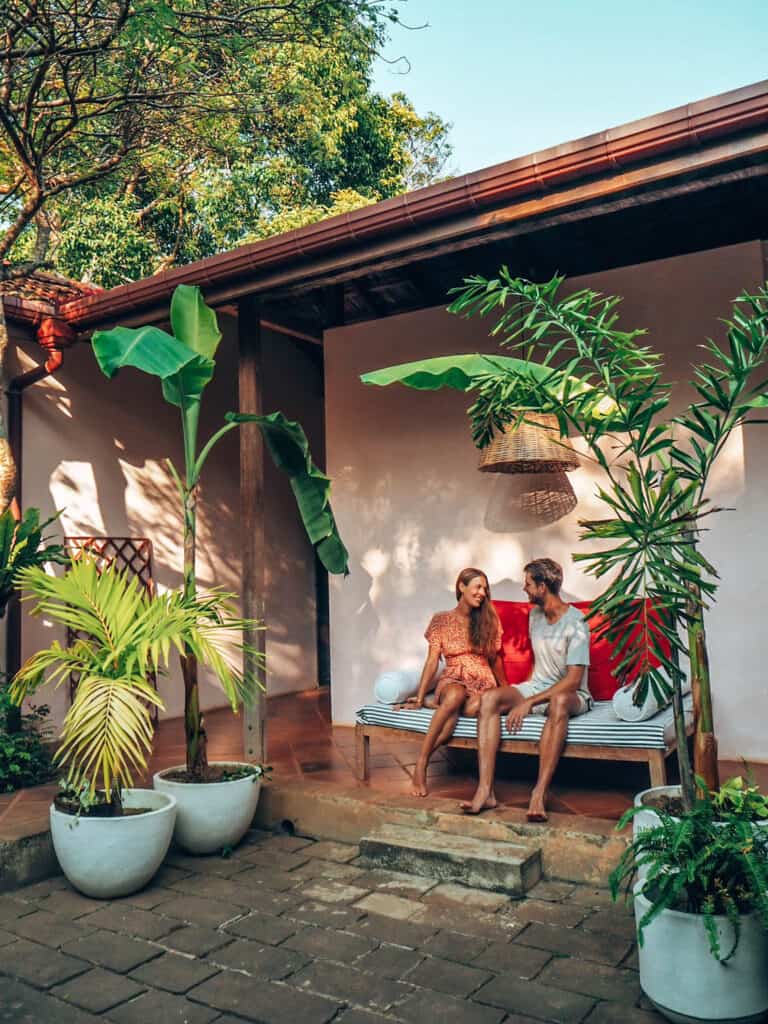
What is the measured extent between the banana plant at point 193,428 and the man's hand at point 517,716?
3.87 feet

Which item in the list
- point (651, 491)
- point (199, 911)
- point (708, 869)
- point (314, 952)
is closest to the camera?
point (708, 869)

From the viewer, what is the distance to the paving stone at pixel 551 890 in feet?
11.6

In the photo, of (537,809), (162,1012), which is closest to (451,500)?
(537,809)

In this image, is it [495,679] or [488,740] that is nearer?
[488,740]

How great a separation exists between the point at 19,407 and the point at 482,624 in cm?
362

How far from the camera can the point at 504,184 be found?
382 cm

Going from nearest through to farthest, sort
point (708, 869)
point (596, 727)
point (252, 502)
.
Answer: point (708, 869) → point (596, 727) → point (252, 502)

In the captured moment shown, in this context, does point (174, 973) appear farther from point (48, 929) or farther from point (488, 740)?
point (488, 740)

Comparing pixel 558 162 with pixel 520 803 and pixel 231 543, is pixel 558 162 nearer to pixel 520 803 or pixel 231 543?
pixel 520 803

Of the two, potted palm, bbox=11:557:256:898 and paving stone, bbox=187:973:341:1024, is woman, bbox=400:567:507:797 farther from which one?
paving stone, bbox=187:973:341:1024

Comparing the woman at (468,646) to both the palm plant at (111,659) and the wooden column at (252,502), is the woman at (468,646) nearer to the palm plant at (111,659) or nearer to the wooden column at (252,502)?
the wooden column at (252,502)

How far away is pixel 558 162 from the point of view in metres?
3.65

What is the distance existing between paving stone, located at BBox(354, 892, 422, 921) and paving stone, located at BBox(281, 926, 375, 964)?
9.3 inches

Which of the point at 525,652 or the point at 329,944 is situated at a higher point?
the point at 525,652
